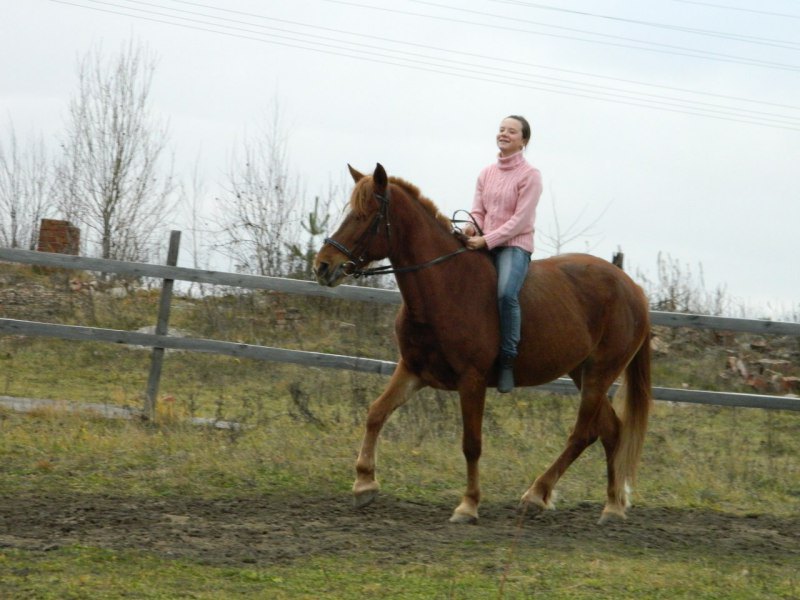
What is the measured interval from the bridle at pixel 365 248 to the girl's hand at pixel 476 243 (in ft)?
0.33

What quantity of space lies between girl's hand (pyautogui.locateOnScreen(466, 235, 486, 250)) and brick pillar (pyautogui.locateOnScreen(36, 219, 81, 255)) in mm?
12293

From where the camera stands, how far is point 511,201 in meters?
7.25

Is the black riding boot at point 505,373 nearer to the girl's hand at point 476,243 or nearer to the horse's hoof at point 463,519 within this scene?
the girl's hand at point 476,243

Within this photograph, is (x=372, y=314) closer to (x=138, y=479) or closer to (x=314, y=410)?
(x=314, y=410)

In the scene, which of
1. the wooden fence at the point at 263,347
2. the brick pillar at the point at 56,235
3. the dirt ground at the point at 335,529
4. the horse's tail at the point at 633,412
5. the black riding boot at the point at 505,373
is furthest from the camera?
the brick pillar at the point at 56,235

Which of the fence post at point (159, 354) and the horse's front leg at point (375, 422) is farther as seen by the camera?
the fence post at point (159, 354)

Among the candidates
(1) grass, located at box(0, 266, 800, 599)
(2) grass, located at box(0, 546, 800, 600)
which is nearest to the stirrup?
(1) grass, located at box(0, 266, 800, 599)

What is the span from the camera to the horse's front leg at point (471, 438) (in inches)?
277

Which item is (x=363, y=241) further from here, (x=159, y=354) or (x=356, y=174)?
(x=159, y=354)

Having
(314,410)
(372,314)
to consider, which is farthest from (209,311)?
(314,410)

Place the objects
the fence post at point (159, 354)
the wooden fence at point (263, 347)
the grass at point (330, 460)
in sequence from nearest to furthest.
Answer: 1. the grass at point (330, 460)
2. the wooden fence at point (263, 347)
3. the fence post at point (159, 354)

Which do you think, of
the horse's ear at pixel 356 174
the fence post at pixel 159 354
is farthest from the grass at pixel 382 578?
the fence post at pixel 159 354

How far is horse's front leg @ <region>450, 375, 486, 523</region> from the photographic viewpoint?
277 inches

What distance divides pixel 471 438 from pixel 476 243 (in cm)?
127
